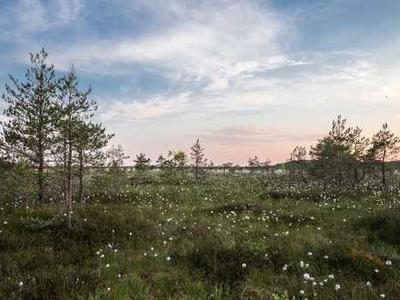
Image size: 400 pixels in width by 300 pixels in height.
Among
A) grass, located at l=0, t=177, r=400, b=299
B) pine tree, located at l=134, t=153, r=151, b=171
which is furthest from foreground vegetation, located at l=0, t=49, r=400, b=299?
pine tree, located at l=134, t=153, r=151, b=171

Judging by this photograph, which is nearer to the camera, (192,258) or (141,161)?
(192,258)

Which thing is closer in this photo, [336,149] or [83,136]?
[83,136]

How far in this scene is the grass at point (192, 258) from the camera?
282 inches

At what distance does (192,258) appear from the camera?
30.6ft

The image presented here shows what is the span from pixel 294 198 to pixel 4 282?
19393 millimetres

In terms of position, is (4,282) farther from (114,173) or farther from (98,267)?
(114,173)

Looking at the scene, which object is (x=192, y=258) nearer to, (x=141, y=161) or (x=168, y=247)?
(x=168, y=247)

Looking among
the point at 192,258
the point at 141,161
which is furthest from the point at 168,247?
the point at 141,161

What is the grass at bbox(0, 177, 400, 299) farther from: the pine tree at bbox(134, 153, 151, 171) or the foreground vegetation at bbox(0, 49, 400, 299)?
the pine tree at bbox(134, 153, 151, 171)

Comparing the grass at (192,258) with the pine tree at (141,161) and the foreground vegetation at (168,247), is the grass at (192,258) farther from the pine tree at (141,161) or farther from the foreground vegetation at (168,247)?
the pine tree at (141,161)

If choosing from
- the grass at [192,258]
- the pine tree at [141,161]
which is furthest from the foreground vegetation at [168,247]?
the pine tree at [141,161]

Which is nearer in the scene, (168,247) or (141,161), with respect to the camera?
(168,247)

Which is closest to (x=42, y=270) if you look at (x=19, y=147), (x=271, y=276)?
(x=271, y=276)

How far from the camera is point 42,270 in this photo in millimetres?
8078
